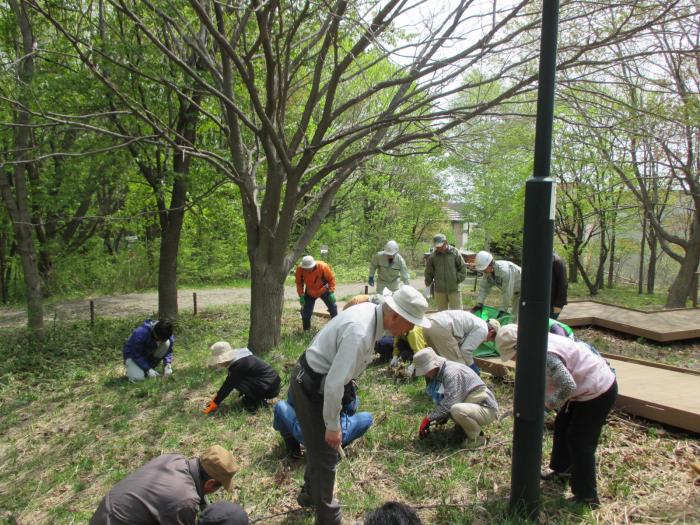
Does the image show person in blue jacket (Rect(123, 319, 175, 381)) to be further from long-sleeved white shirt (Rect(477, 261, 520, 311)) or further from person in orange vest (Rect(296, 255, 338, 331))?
long-sleeved white shirt (Rect(477, 261, 520, 311))

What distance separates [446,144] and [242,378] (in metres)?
3.92

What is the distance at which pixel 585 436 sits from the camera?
3.36m

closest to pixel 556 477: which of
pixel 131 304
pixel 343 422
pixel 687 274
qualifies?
pixel 343 422

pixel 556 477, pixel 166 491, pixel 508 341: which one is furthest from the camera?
pixel 556 477

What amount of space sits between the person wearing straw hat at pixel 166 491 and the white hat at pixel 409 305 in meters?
1.46

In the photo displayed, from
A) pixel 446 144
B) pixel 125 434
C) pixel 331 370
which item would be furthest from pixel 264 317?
pixel 331 370

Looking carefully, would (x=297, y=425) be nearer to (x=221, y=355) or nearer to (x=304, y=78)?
(x=221, y=355)

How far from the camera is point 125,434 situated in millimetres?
5312

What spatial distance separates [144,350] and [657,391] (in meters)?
6.69

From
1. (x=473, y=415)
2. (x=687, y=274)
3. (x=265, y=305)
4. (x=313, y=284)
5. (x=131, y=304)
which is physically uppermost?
(x=687, y=274)

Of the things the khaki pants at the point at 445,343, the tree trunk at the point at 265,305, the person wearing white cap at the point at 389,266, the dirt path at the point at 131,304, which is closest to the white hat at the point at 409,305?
the khaki pants at the point at 445,343

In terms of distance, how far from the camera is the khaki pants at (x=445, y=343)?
18.7ft

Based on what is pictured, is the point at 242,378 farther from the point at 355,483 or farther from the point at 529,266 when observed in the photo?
the point at 529,266

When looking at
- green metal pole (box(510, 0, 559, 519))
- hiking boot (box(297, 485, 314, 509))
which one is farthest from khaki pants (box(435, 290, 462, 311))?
green metal pole (box(510, 0, 559, 519))
